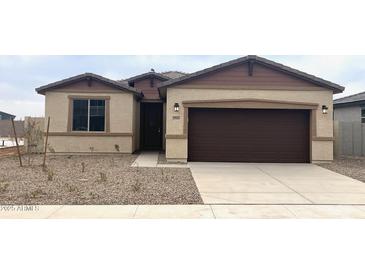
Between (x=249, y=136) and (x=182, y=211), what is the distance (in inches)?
310

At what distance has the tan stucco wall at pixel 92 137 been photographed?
14156 mm

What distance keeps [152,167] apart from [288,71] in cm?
681

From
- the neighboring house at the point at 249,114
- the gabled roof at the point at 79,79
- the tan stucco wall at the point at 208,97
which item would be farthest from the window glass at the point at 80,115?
the tan stucco wall at the point at 208,97

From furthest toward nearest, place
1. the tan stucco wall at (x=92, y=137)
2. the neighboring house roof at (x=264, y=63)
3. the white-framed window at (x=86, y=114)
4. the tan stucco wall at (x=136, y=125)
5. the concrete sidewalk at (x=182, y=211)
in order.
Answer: the tan stucco wall at (x=136, y=125)
the white-framed window at (x=86, y=114)
the tan stucco wall at (x=92, y=137)
the neighboring house roof at (x=264, y=63)
the concrete sidewalk at (x=182, y=211)

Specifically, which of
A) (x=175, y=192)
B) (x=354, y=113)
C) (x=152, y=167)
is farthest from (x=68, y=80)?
(x=354, y=113)

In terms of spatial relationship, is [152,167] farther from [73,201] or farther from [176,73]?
[176,73]

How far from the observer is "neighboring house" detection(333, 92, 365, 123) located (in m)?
17.5

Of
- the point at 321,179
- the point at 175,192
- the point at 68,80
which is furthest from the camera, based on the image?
the point at 68,80

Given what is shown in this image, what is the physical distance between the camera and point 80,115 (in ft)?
46.8

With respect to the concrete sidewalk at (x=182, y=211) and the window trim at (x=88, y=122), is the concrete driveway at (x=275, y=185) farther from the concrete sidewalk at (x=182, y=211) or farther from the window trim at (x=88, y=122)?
the window trim at (x=88, y=122)

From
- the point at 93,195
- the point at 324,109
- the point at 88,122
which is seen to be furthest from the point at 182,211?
the point at 88,122

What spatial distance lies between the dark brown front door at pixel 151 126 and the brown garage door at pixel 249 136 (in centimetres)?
542

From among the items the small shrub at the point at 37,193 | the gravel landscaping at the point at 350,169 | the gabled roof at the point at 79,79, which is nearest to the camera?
the small shrub at the point at 37,193

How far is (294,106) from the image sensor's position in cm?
1212
